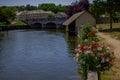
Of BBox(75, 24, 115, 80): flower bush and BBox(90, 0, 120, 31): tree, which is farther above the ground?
BBox(90, 0, 120, 31): tree

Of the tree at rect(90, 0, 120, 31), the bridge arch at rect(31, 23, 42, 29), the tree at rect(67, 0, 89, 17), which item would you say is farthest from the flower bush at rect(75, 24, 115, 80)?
the bridge arch at rect(31, 23, 42, 29)

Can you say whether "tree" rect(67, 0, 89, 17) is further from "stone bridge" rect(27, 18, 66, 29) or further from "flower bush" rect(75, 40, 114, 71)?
"flower bush" rect(75, 40, 114, 71)

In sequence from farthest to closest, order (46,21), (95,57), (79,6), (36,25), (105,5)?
(36,25) → (46,21) → (79,6) → (105,5) → (95,57)

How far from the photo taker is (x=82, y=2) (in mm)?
86562

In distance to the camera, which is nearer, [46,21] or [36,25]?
[46,21]

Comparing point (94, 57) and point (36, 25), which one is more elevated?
point (94, 57)

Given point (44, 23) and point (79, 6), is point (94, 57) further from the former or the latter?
point (44, 23)

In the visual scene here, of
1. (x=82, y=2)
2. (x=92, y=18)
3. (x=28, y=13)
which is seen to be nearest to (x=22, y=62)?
(x=92, y=18)

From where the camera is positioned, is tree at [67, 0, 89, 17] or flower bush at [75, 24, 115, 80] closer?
flower bush at [75, 24, 115, 80]

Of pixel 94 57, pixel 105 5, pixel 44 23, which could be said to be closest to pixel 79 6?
pixel 44 23

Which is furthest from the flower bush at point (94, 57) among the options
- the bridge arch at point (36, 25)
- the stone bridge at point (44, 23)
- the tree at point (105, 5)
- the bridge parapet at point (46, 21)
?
the bridge arch at point (36, 25)

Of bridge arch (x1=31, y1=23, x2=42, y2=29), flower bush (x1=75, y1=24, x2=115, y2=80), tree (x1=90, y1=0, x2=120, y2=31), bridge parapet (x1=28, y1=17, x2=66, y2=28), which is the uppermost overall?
tree (x1=90, y1=0, x2=120, y2=31)

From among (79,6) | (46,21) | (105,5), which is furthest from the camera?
(46,21)

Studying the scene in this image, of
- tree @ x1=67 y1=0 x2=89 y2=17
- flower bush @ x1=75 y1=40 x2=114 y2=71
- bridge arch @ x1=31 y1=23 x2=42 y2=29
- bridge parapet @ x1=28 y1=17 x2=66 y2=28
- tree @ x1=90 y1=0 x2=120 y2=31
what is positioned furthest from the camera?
bridge arch @ x1=31 y1=23 x2=42 y2=29
